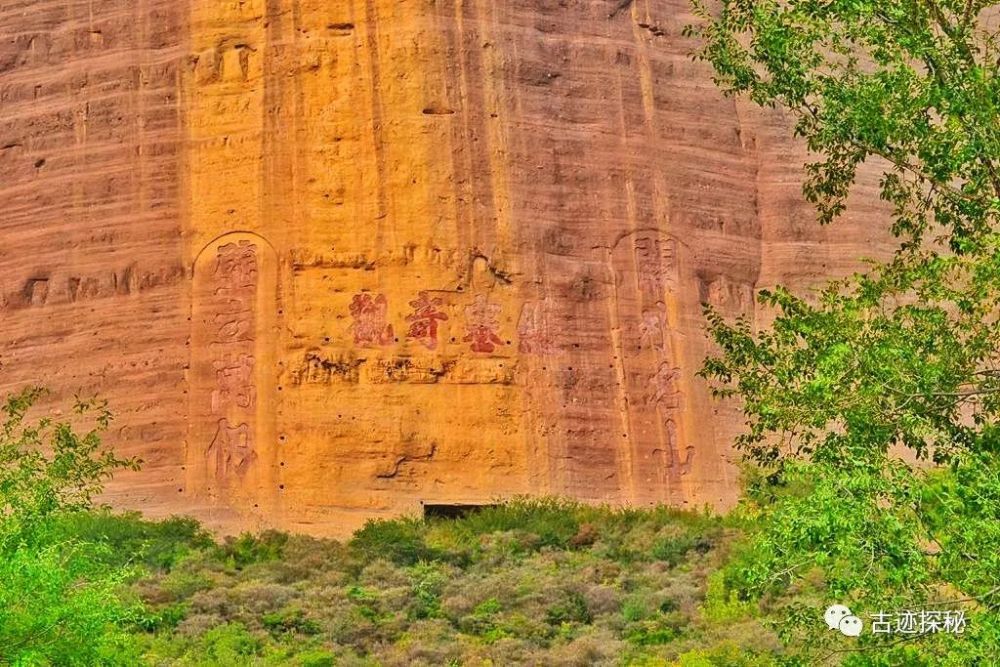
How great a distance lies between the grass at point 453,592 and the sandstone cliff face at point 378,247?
157cm

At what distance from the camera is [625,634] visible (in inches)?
894

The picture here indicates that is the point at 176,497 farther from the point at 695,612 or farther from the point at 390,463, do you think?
the point at 695,612

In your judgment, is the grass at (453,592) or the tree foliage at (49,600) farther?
the grass at (453,592)

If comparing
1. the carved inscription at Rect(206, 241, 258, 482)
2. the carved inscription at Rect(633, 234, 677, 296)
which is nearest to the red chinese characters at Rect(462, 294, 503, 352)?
the carved inscription at Rect(633, 234, 677, 296)

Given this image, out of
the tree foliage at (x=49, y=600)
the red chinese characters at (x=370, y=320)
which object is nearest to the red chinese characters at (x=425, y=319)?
the red chinese characters at (x=370, y=320)

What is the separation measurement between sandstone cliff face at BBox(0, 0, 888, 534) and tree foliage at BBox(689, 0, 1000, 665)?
14091 mm

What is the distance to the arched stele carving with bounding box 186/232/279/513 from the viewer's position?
99.1 ft

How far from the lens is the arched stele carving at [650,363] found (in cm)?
3112

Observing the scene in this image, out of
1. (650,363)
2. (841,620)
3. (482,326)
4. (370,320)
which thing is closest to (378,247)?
(370,320)

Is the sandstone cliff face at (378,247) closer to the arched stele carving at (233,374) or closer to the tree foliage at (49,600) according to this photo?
the arched stele carving at (233,374)

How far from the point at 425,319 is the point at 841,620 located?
723 inches

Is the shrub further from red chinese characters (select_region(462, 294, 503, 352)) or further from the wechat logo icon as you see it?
the wechat logo icon

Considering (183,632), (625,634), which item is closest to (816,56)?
(625,634)

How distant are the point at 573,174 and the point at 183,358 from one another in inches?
291
